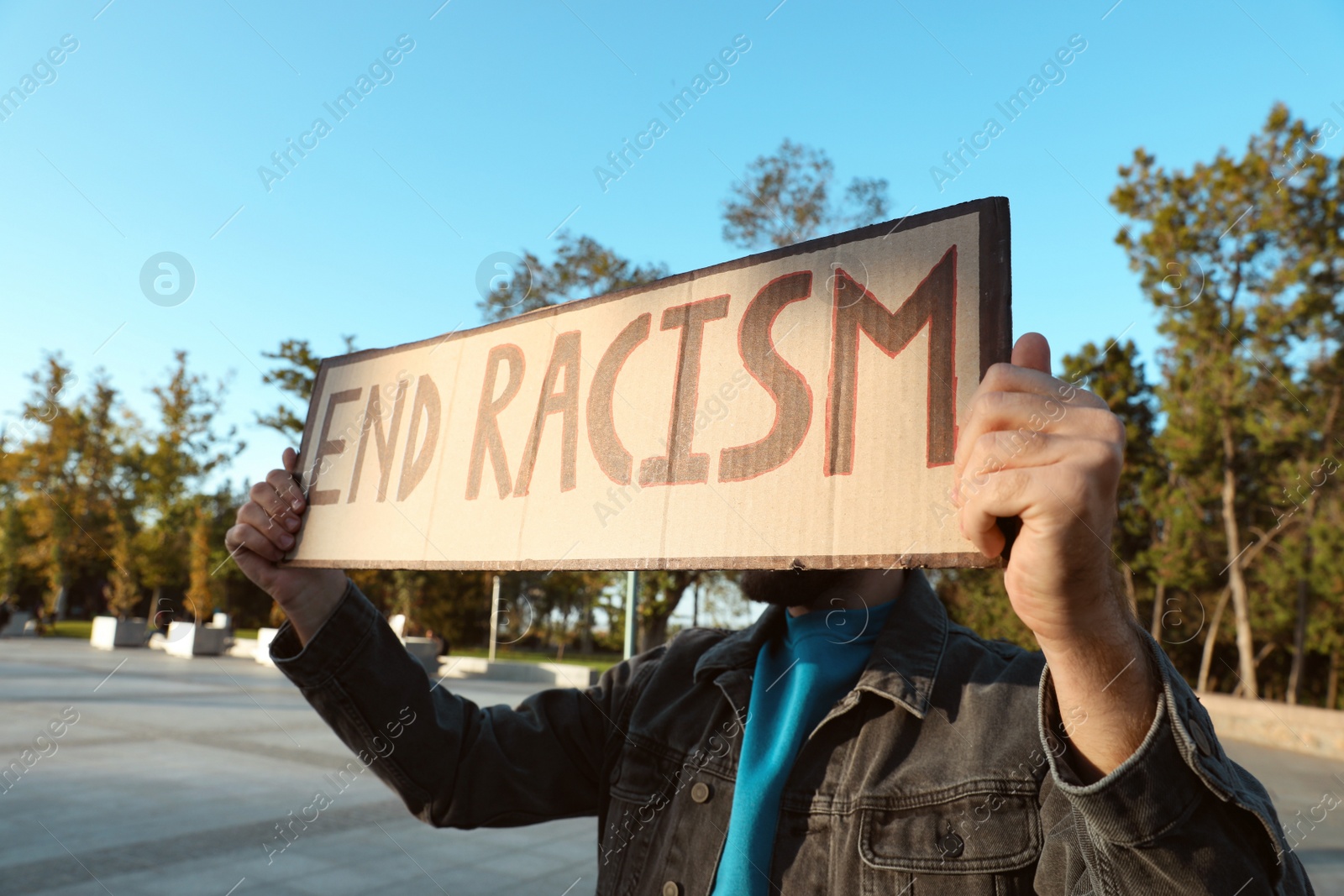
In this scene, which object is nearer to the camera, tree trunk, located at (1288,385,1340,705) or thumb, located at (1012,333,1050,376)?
thumb, located at (1012,333,1050,376)

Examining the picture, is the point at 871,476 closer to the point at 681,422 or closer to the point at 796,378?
the point at 796,378

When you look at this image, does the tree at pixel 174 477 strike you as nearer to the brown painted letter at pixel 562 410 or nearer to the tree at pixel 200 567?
the tree at pixel 200 567

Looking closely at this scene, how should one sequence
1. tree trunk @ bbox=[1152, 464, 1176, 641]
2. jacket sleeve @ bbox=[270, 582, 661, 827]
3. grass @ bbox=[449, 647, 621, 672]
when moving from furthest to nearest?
grass @ bbox=[449, 647, 621, 672] < tree trunk @ bbox=[1152, 464, 1176, 641] < jacket sleeve @ bbox=[270, 582, 661, 827]

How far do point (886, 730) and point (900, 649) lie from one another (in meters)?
0.17

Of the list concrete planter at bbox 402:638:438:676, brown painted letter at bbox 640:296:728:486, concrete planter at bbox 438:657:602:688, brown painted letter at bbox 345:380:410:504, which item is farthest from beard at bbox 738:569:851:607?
concrete planter at bbox 402:638:438:676

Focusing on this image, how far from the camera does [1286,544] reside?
55.7 ft

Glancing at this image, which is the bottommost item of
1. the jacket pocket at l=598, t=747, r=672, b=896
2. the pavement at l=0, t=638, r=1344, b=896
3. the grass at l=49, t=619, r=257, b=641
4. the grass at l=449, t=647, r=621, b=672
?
the grass at l=49, t=619, r=257, b=641

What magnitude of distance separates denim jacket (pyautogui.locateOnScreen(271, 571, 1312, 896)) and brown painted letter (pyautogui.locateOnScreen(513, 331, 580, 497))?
65 centimetres

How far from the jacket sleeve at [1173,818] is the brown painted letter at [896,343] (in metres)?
0.41

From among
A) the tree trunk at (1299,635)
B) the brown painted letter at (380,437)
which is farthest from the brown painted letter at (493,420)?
the tree trunk at (1299,635)

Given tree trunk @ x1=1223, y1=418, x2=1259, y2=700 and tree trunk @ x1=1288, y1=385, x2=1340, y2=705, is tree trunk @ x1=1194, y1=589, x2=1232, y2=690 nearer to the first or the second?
tree trunk @ x1=1223, y1=418, x2=1259, y2=700

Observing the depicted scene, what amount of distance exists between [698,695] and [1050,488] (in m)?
1.17

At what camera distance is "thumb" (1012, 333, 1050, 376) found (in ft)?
3.46

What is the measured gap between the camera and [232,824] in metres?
5.03
